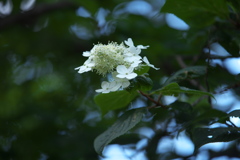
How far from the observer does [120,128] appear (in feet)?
5.17

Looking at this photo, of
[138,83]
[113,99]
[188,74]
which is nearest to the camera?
[138,83]

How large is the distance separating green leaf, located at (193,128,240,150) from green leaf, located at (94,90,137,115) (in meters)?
0.39

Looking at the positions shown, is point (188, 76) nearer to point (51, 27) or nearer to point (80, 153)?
point (80, 153)

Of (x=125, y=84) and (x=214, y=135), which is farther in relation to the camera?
(x=214, y=135)

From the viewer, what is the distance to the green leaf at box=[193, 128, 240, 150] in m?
1.57

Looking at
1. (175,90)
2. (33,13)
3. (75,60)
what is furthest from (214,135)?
(33,13)

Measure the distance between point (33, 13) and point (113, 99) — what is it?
2.30 metres

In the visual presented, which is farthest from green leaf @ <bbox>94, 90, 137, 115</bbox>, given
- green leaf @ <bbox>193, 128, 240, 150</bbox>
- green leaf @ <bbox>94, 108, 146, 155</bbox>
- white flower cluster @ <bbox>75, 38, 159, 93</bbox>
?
green leaf @ <bbox>193, 128, 240, 150</bbox>

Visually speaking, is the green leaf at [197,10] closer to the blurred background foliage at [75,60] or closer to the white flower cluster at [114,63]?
the blurred background foliage at [75,60]

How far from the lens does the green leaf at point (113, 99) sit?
174 centimetres

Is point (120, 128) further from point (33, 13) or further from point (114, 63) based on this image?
point (33, 13)

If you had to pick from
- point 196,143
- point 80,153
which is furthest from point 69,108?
point 196,143

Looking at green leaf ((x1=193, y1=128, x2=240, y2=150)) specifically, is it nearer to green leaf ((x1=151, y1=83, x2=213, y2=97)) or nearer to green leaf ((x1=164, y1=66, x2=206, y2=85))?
green leaf ((x1=151, y1=83, x2=213, y2=97))

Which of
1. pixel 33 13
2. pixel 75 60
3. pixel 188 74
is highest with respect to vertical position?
pixel 188 74
